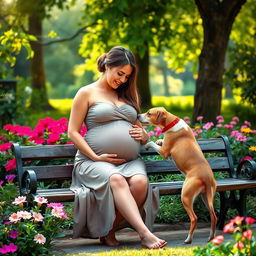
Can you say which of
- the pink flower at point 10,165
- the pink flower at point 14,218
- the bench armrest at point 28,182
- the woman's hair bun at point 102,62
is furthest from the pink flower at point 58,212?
the pink flower at point 10,165

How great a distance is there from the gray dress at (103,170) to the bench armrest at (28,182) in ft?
1.19

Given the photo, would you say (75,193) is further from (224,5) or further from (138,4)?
(138,4)

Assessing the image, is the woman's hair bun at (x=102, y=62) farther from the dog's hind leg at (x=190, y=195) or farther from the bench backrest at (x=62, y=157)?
the dog's hind leg at (x=190, y=195)

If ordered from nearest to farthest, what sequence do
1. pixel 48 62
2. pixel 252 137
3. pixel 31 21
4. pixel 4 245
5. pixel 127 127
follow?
1. pixel 4 245
2. pixel 127 127
3. pixel 252 137
4. pixel 31 21
5. pixel 48 62

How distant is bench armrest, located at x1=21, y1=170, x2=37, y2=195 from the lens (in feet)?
16.4

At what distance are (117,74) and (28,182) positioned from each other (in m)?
1.17

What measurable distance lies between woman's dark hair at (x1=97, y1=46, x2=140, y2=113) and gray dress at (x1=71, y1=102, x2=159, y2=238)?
13 cm

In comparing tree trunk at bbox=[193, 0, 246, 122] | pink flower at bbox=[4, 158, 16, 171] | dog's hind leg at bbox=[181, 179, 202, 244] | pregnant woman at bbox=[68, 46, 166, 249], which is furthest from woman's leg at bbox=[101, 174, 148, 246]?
tree trunk at bbox=[193, 0, 246, 122]

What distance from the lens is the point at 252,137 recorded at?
7863mm

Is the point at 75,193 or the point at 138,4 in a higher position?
the point at 138,4

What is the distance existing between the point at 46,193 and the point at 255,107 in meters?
9.57

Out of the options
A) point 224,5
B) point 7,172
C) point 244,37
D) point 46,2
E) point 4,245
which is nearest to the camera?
point 4,245

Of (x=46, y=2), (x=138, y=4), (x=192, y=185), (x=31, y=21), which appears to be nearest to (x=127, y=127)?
(x=192, y=185)

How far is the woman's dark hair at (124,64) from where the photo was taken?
5375 millimetres
